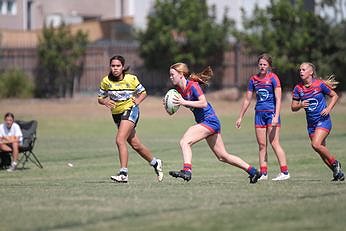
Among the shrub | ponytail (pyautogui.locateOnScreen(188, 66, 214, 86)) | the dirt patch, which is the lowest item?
the dirt patch

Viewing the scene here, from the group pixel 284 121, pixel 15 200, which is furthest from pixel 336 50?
pixel 15 200

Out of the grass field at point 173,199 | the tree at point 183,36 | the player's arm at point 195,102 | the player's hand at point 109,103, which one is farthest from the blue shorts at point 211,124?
the tree at point 183,36

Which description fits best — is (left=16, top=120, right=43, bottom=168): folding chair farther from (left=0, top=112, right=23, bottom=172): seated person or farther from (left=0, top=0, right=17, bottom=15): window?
(left=0, top=0, right=17, bottom=15): window

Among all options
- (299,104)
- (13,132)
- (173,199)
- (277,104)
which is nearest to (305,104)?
(299,104)

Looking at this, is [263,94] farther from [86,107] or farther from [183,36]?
[183,36]

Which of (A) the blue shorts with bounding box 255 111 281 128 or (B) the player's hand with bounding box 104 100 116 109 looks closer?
(B) the player's hand with bounding box 104 100 116 109

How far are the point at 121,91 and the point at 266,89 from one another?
234 centimetres

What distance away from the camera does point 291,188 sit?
14.4m

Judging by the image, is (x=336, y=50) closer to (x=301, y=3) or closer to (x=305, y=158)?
(x=301, y=3)

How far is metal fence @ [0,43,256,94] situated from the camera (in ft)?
158

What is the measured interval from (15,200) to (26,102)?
35.6 meters

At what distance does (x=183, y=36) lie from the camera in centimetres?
4906

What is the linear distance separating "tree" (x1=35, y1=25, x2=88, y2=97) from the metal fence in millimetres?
430

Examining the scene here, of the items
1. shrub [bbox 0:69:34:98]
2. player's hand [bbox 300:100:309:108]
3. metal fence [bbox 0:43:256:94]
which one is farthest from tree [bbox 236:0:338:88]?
player's hand [bbox 300:100:309:108]
